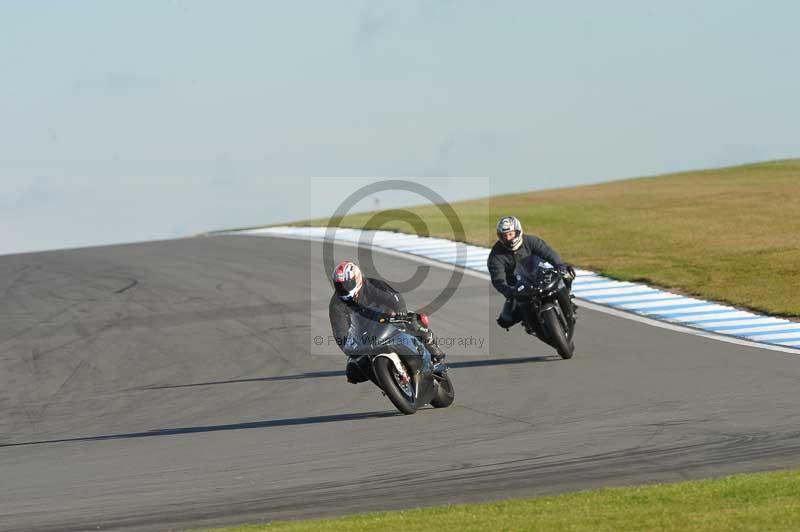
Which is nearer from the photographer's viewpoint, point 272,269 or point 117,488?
point 117,488

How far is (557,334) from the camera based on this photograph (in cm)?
1700

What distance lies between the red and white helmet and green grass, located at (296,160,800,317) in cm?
955

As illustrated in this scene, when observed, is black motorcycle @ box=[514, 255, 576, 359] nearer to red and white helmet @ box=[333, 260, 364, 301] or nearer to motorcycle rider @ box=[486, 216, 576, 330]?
motorcycle rider @ box=[486, 216, 576, 330]

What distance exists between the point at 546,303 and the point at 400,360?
412cm

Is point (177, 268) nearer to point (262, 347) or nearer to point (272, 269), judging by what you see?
point (272, 269)

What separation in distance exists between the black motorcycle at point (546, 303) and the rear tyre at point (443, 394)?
9.98 ft

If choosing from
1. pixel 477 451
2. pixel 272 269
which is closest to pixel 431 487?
pixel 477 451

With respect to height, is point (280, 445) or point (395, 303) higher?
point (395, 303)

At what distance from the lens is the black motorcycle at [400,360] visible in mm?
13258

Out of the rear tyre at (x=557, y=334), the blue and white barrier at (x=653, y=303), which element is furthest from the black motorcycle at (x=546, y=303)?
the blue and white barrier at (x=653, y=303)

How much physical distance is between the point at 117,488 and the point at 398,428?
125 inches

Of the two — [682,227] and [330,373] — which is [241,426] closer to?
[330,373]

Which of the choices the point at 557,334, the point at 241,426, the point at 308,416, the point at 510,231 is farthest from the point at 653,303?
the point at 241,426

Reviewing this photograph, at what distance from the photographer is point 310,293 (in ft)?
84.6
